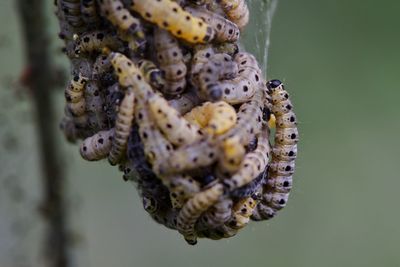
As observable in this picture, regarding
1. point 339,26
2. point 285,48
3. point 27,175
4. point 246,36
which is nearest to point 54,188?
point 246,36

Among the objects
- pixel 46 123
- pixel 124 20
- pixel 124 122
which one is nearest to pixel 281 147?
pixel 124 122

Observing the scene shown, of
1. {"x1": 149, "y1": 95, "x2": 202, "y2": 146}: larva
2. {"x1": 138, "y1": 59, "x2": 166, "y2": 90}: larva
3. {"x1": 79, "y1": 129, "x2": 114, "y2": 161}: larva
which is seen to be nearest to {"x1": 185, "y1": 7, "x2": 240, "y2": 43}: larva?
{"x1": 138, "y1": 59, "x2": 166, "y2": 90}: larva

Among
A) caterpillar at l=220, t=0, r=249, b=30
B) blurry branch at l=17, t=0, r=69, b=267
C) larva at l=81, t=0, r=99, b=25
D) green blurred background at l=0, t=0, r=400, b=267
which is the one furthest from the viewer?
green blurred background at l=0, t=0, r=400, b=267

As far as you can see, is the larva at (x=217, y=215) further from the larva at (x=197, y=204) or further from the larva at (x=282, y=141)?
the larva at (x=282, y=141)

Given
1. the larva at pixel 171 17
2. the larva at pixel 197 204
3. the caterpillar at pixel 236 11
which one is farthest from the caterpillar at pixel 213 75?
the larva at pixel 197 204

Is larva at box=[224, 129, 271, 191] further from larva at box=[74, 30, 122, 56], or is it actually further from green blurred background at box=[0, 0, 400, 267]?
green blurred background at box=[0, 0, 400, 267]
